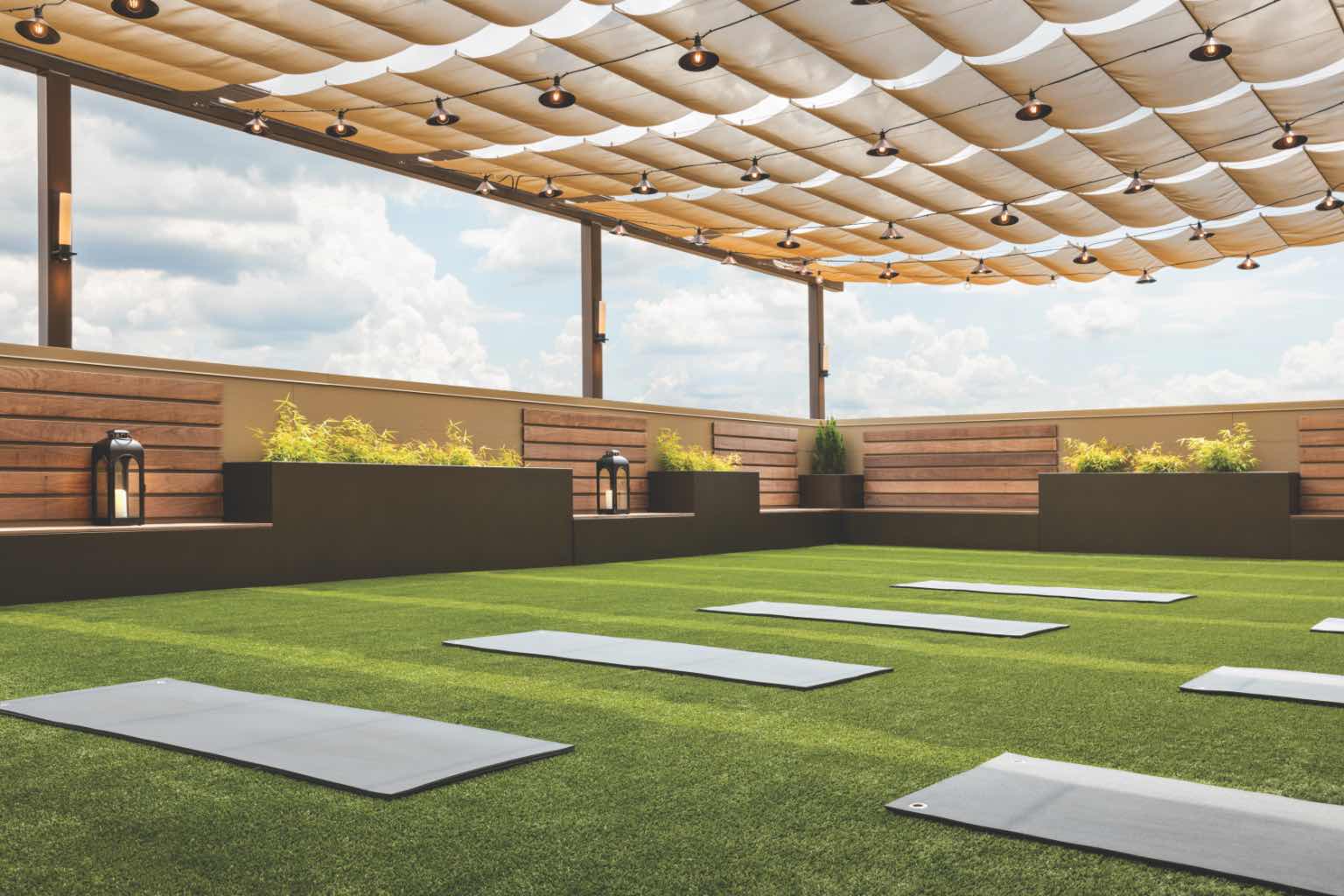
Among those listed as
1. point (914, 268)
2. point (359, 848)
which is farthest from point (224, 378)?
point (914, 268)

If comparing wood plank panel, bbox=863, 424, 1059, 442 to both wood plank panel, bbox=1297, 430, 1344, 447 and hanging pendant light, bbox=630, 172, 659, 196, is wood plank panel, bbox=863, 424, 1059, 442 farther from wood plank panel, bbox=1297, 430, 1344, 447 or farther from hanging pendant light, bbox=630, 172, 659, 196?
hanging pendant light, bbox=630, 172, 659, 196

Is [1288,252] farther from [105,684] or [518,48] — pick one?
[105,684]

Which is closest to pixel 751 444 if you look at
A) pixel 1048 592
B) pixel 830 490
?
pixel 830 490

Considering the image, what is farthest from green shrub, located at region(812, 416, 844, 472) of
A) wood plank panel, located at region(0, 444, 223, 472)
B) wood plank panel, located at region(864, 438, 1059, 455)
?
wood plank panel, located at region(0, 444, 223, 472)

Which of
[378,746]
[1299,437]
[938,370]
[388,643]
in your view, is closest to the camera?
[378,746]

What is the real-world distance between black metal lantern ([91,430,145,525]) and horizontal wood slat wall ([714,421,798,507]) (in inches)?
278

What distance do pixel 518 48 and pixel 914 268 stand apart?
770cm

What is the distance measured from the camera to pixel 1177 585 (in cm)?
772

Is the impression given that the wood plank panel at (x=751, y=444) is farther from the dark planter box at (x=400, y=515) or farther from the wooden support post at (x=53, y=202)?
the wooden support post at (x=53, y=202)

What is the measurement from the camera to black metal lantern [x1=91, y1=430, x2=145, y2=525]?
6934 millimetres

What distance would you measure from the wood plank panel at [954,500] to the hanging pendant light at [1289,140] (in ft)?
17.2

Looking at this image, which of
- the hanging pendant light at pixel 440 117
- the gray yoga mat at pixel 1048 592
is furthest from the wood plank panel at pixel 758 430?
the hanging pendant light at pixel 440 117

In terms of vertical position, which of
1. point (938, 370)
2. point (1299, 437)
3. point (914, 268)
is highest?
point (914, 268)

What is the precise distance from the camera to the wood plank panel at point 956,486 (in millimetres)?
13148
